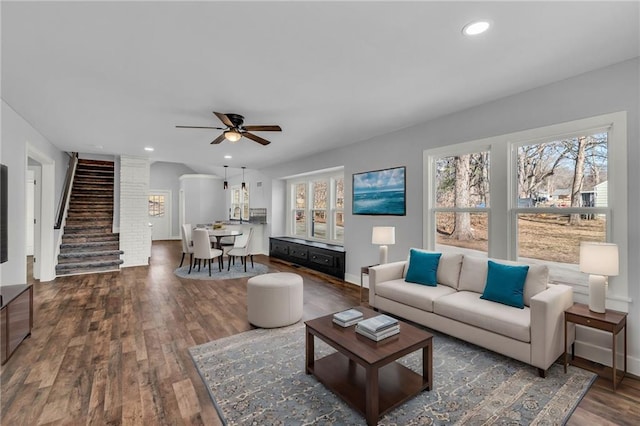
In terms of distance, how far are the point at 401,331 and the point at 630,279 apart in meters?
2.00

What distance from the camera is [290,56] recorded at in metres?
2.32

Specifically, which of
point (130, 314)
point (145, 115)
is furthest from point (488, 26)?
point (130, 314)

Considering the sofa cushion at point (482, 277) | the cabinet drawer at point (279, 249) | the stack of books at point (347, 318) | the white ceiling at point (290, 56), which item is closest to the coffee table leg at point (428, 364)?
the stack of books at point (347, 318)

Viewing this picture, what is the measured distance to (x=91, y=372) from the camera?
2.37 m

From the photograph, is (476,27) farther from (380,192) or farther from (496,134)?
(380,192)

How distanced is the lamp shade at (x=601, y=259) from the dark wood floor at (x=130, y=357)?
2.81 ft

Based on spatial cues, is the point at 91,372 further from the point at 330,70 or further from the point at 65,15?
the point at 330,70

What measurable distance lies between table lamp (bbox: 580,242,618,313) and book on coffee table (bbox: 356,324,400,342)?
1636 mm

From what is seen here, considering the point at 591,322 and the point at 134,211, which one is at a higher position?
the point at 134,211

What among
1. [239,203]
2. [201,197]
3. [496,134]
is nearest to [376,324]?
[496,134]

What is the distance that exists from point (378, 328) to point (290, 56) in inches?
84.8

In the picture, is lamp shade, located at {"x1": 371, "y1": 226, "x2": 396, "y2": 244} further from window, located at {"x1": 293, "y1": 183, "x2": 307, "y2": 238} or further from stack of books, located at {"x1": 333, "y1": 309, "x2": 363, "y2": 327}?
window, located at {"x1": 293, "y1": 183, "x2": 307, "y2": 238}

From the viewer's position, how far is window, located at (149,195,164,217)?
11266mm

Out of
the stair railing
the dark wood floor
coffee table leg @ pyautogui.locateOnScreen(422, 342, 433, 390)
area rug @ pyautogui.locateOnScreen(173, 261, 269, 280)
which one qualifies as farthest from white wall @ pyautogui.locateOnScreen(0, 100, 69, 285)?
coffee table leg @ pyautogui.locateOnScreen(422, 342, 433, 390)
